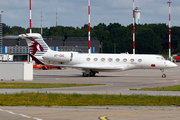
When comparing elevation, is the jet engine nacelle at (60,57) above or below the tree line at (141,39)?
below

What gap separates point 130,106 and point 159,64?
2885 centimetres

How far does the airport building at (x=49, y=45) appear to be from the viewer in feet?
285

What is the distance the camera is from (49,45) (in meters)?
97.5

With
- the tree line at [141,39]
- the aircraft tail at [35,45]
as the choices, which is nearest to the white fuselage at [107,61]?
the aircraft tail at [35,45]

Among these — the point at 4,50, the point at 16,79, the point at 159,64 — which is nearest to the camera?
the point at 16,79

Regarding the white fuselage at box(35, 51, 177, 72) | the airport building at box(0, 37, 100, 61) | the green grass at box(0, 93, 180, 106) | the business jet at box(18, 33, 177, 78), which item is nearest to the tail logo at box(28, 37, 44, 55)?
the business jet at box(18, 33, 177, 78)

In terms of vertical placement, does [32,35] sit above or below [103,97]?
above

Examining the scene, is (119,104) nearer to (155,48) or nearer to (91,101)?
(91,101)

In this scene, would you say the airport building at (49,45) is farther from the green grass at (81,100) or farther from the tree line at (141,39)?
the green grass at (81,100)

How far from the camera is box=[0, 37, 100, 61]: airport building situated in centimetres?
8688

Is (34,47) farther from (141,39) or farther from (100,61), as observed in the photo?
(141,39)

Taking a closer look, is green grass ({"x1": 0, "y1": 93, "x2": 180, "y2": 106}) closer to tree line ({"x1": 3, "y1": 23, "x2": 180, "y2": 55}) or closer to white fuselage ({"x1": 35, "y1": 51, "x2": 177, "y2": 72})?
white fuselage ({"x1": 35, "y1": 51, "x2": 177, "y2": 72})

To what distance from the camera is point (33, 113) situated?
50.6 feet

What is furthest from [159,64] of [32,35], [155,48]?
[155,48]
